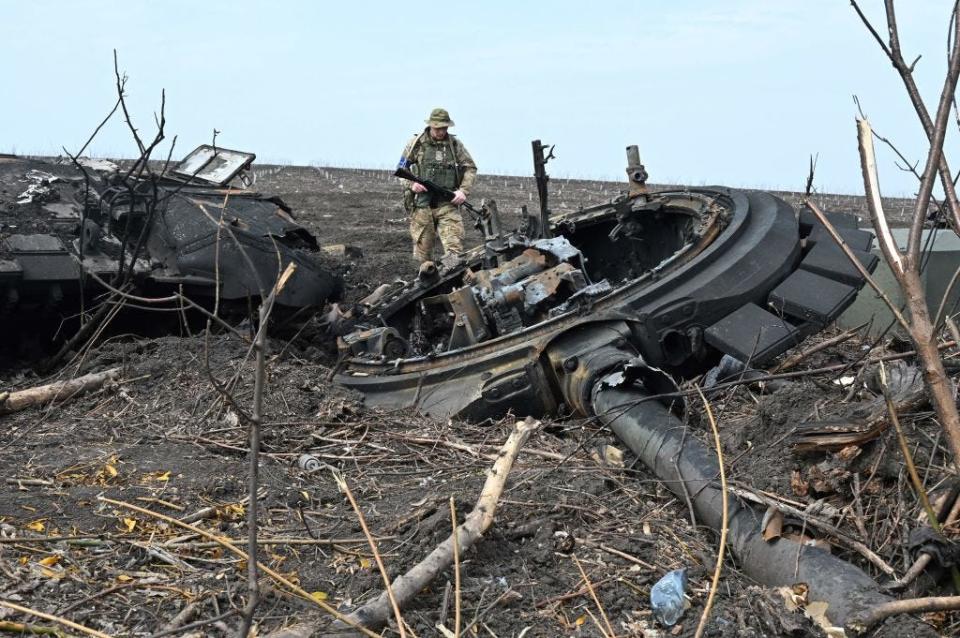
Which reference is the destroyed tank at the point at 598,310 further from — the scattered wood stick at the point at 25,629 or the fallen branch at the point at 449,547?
the scattered wood stick at the point at 25,629

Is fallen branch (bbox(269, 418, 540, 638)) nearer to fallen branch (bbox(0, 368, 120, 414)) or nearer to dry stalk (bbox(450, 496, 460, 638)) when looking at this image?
dry stalk (bbox(450, 496, 460, 638))

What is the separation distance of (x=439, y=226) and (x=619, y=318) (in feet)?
14.7

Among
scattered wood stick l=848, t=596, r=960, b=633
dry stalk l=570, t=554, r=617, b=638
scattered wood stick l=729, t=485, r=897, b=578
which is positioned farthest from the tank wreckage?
scattered wood stick l=848, t=596, r=960, b=633

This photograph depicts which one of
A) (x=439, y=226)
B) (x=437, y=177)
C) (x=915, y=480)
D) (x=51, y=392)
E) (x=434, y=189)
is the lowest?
(x=51, y=392)

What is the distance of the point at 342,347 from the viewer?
297 inches

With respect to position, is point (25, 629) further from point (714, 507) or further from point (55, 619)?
point (714, 507)

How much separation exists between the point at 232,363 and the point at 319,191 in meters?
12.1

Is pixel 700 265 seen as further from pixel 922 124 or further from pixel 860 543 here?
pixel 922 124

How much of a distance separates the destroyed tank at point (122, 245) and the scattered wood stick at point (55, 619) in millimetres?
3994

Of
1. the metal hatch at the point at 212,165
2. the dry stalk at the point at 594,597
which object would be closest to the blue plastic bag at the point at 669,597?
the dry stalk at the point at 594,597

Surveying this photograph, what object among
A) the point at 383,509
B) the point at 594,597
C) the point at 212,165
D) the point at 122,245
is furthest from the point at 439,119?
the point at 594,597

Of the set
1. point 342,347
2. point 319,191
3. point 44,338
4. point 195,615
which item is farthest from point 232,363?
point 319,191

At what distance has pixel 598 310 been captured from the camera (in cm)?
633

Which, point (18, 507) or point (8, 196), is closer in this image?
point (18, 507)
